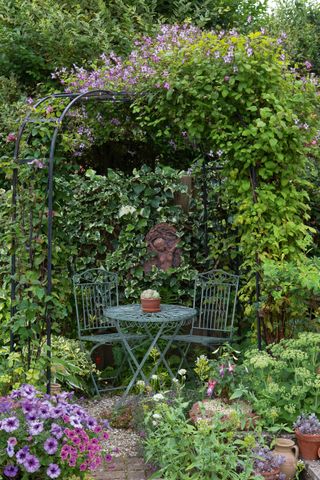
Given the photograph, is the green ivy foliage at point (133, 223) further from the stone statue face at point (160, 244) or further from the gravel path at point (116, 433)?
the gravel path at point (116, 433)

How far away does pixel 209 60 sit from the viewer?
188 inches

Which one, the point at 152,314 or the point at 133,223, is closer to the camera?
the point at 152,314

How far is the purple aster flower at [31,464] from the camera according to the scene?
304cm

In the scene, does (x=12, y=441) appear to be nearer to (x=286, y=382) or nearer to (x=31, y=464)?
(x=31, y=464)

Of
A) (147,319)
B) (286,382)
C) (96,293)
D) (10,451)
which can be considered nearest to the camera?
(10,451)

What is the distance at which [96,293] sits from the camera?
258 inches

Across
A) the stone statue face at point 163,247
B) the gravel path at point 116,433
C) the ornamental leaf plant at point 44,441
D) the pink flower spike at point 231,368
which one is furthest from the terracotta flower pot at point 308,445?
the stone statue face at point 163,247

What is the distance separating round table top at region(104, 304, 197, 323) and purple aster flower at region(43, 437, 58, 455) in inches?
75.1

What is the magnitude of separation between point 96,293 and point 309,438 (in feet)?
10.7

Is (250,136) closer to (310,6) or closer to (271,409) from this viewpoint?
(271,409)

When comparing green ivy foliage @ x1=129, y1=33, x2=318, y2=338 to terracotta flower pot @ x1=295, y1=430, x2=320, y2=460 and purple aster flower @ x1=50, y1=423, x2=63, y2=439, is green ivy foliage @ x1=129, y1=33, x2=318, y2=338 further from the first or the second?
purple aster flower @ x1=50, y1=423, x2=63, y2=439

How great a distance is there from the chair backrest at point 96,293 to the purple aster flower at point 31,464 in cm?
291

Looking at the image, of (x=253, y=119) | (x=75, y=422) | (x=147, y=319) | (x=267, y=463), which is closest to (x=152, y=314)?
(x=147, y=319)

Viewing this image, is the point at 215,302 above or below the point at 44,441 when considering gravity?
above
